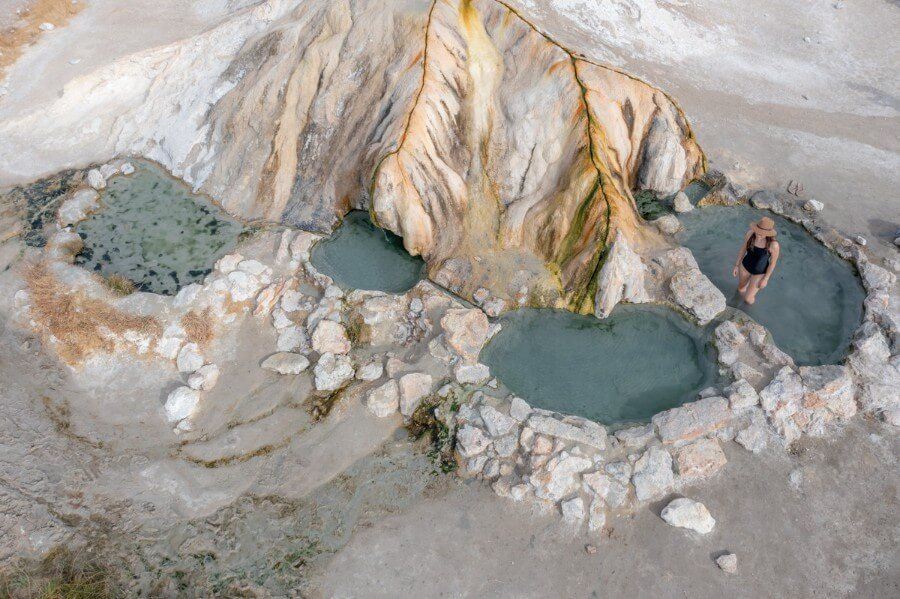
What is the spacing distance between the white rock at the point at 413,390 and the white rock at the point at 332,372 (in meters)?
0.74

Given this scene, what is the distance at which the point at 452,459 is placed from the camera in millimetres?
5973

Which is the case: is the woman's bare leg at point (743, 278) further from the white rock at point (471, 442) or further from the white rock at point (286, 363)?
the white rock at point (286, 363)

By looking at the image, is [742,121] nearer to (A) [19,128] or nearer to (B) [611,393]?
(B) [611,393]

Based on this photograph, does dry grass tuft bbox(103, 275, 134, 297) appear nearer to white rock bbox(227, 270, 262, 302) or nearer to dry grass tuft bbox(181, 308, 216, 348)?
dry grass tuft bbox(181, 308, 216, 348)

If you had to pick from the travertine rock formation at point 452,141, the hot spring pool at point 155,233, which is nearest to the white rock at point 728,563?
the travertine rock formation at point 452,141

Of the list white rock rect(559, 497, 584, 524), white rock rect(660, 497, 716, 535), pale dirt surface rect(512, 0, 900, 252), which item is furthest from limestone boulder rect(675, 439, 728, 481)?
pale dirt surface rect(512, 0, 900, 252)

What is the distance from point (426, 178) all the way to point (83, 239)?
225 inches

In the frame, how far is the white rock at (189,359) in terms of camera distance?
6797mm

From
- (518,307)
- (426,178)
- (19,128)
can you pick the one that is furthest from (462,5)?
(19,128)

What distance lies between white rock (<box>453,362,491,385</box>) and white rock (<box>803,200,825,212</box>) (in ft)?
20.1

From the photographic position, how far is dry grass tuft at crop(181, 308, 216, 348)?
6.98m

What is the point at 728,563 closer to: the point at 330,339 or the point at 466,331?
the point at 466,331

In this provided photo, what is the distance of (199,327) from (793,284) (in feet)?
27.3

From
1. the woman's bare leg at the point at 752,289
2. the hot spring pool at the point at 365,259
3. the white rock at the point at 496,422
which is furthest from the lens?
the hot spring pool at the point at 365,259
